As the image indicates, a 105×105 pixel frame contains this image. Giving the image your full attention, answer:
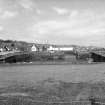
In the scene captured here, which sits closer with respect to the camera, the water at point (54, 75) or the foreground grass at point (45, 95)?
the foreground grass at point (45, 95)

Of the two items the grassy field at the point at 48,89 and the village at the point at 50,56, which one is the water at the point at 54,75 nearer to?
the grassy field at the point at 48,89

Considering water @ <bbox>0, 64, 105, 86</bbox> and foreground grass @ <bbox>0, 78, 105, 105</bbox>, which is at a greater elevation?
foreground grass @ <bbox>0, 78, 105, 105</bbox>

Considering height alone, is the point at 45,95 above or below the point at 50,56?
above

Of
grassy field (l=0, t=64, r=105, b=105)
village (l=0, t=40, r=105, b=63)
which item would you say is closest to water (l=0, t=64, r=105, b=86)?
grassy field (l=0, t=64, r=105, b=105)

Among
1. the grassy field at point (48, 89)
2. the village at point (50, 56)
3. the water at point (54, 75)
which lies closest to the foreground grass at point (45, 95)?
the grassy field at point (48, 89)

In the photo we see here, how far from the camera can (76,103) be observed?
20.0ft

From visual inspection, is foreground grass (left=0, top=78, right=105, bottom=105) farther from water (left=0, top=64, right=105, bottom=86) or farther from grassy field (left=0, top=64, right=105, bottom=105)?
water (left=0, top=64, right=105, bottom=86)

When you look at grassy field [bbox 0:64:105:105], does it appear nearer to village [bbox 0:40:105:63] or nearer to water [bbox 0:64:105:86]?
water [bbox 0:64:105:86]

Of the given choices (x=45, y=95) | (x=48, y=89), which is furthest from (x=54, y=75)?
(x=45, y=95)

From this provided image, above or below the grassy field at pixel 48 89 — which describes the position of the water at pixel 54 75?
below

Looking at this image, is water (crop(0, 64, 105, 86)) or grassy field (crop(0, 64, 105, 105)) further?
water (crop(0, 64, 105, 86))

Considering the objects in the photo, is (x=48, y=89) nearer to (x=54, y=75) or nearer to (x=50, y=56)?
(x=54, y=75)

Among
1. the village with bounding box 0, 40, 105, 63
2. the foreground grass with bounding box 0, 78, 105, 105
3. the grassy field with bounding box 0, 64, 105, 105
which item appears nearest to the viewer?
the foreground grass with bounding box 0, 78, 105, 105

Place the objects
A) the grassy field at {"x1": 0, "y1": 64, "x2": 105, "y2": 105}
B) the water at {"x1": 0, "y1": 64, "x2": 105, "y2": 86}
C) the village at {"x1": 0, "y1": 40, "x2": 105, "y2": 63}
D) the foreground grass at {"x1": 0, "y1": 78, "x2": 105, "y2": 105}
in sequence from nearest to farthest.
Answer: the foreground grass at {"x1": 0, "y1": 78, "x2": 105, "y2": 105} < the grassy field at {"x1": 0, "y1": 64, "x2": 105, "y2": 105} < the water at {"x1": 0, "y1": 64, "x2": 105, "y2": 86} < the village at {"x1": 0, "y1": 40, "x2": 105, "y2": 63}
